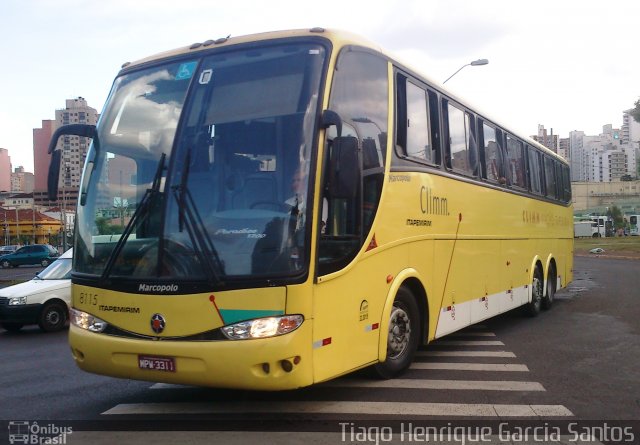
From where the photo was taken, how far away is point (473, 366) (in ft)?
26.4

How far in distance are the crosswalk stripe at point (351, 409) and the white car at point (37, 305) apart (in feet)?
24.7

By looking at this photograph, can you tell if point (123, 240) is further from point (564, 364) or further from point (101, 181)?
point (564, 364)

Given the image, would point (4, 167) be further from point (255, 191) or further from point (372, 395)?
point (255, 191)

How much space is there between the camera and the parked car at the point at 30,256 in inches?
1831

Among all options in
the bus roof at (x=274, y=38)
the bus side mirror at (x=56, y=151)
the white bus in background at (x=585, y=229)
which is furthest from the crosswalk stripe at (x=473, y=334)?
the white bus in background at (x=585, y=229)

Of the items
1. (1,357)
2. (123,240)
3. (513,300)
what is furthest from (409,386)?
(1,357)

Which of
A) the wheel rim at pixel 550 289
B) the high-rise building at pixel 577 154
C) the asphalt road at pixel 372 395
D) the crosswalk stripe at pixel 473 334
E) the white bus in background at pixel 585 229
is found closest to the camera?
the asphalt road at pixel 372 395

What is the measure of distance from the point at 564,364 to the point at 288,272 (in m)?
4.66

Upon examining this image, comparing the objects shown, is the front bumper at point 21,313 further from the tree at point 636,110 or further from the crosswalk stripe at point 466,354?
the tree at point 636,110

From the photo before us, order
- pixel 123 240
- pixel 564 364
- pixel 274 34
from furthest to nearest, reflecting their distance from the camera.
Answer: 1. pixel 564 364
2. pixel 274 34
3. pixel 123 240

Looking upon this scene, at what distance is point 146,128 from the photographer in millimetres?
6004

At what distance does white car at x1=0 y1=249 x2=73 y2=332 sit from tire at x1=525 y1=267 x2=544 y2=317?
9167mm

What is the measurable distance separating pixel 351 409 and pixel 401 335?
→ 1425mm

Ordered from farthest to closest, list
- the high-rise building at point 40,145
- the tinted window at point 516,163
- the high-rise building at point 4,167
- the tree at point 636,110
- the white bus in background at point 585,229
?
1. the high-rise building at point 4,167
2. the white bus in background at point 585,229
3. the tree at point 636,110
4. the high-rise building at point 40,145
5. the tinted window at point 516,163
